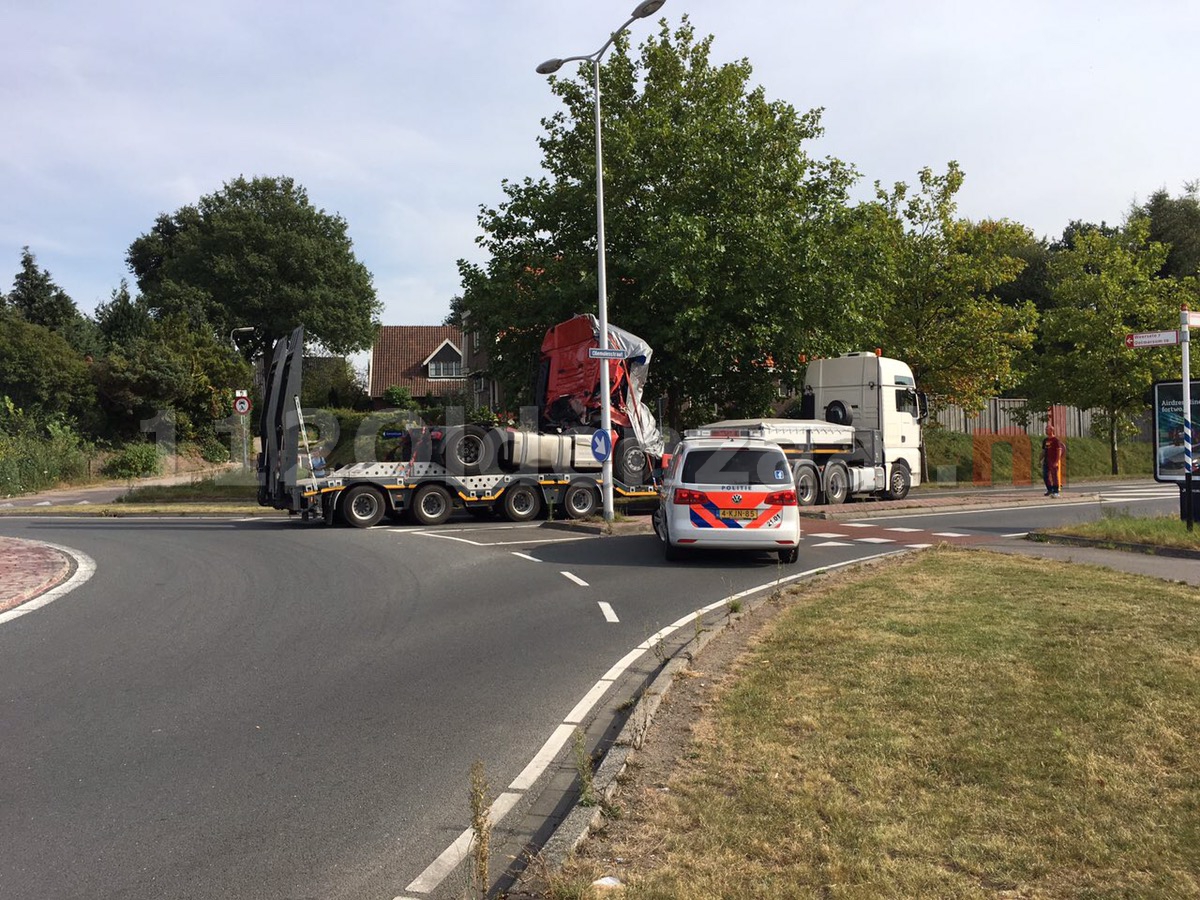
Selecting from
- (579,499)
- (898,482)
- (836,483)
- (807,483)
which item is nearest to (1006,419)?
(898,482)

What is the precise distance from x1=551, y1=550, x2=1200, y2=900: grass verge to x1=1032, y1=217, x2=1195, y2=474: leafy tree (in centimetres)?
3150

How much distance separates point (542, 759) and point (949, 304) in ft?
98.4

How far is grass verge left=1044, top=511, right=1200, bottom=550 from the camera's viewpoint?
1382 centimetres

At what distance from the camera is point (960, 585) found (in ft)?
33.7

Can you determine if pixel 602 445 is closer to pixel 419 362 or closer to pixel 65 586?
pixel 65 586

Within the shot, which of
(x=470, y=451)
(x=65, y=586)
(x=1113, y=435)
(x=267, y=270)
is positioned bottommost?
(x=65, y=586)

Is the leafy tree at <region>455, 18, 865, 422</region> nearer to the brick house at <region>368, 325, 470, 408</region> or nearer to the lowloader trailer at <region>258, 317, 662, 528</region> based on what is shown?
the lowloader trailer at <region>258, 317, 662, 528</region>

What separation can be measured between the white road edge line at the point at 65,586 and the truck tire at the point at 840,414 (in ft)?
57.4

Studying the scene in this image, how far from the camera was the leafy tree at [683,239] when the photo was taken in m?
24.6

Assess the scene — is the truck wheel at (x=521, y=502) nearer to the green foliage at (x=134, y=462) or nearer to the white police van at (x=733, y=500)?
the white police van at (x=733, y=500)

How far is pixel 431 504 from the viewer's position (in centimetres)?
1989

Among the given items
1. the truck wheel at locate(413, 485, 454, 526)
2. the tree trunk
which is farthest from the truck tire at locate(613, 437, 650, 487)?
the tree trunk

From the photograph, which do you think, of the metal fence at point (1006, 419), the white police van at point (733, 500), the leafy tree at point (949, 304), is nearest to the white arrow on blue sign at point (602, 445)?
the white police van at point (733, 500)

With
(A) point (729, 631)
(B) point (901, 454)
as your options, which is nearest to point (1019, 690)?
(A) point (729, 631)
